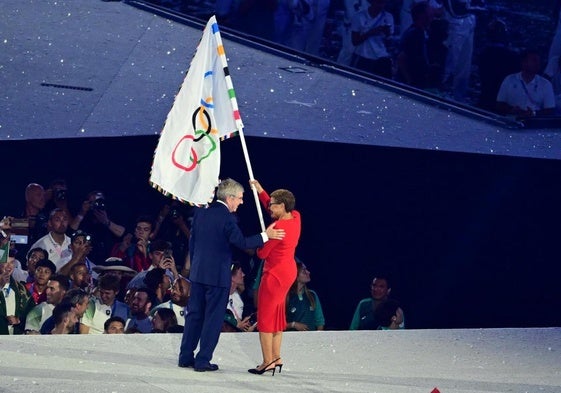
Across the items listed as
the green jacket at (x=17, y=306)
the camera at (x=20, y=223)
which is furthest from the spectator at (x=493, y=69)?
the green jacket at (x=17, y=306)

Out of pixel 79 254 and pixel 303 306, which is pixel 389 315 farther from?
pixel 79 254

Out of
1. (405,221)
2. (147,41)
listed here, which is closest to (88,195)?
(147,41)

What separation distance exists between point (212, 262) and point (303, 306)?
2.72 metres

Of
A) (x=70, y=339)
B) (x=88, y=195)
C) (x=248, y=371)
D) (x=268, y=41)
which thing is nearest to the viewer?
(x=248, y=371)

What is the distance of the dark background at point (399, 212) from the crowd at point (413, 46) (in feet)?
3.09

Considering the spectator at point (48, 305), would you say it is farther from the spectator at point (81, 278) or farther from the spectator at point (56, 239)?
the spectator at point (56, 239)

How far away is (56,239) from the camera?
452 inches

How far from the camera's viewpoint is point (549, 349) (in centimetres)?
1006

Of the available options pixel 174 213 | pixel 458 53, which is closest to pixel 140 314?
pixel 174 213

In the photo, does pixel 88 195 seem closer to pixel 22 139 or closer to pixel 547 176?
pixel 22 139

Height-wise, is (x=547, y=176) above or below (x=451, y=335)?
above

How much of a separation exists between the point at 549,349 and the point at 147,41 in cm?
479

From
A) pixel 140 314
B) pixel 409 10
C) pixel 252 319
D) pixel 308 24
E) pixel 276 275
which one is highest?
pixel 409 10

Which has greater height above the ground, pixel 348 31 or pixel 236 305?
pixel 348 31
